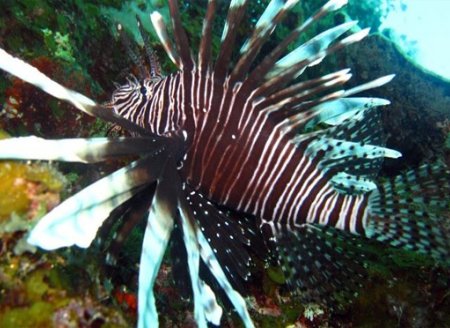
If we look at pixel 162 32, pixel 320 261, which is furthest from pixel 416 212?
pixel 162 32

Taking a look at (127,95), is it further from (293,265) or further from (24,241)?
(293,265)

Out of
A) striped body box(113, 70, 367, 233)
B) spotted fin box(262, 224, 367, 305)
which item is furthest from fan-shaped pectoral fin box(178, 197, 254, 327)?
spotted fin box(262, 224, 367, 305)

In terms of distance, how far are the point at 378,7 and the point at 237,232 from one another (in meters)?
14.6

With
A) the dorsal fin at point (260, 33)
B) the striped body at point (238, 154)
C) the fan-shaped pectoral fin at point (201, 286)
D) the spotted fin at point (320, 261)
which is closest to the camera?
the fan-shaped pectoral fin at point (201, 286)

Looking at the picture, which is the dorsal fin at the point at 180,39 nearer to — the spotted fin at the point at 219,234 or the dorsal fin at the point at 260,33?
the dorsal fin at the point at 260,33

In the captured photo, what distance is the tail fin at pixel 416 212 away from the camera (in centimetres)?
287

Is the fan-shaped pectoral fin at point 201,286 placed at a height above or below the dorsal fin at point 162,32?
below

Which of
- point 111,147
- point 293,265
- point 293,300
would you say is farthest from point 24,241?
point 293,300

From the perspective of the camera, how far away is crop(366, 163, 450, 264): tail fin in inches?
113

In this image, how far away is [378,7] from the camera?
14.8m

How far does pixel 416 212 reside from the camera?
290 cm

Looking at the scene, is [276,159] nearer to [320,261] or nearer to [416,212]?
[320,261]

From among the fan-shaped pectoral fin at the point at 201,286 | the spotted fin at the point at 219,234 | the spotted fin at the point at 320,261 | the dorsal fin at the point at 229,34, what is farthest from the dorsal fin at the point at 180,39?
the spotted fin at the point at 320,261

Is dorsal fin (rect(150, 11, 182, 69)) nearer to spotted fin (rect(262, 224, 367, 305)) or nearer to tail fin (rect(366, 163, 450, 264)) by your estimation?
spotted fin (rect(262, 224, 367, 305))
